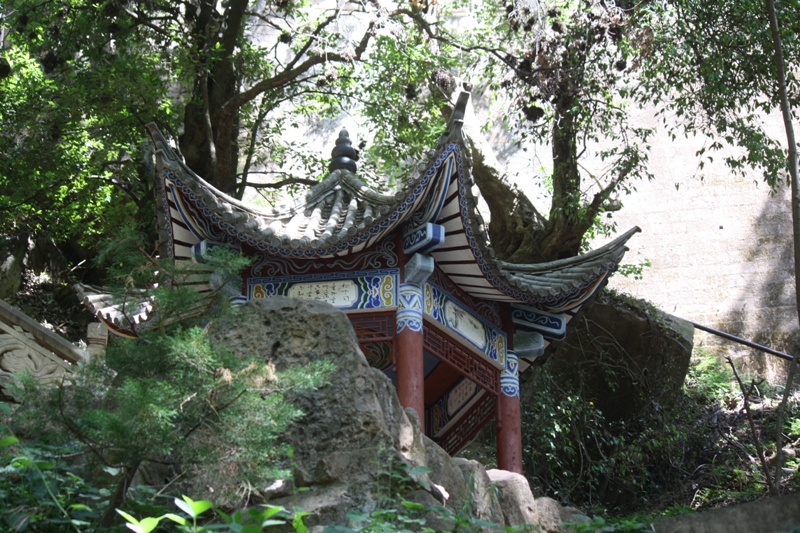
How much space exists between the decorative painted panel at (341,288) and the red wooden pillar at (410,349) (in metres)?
0.09

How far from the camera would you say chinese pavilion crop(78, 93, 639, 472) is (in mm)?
6961

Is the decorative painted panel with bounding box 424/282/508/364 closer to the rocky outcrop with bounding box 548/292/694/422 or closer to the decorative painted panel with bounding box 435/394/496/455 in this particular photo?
the decorative painted panel with bounding box 435/394/496/455

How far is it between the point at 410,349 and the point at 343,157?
2.05 m

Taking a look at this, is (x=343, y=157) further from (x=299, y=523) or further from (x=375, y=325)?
(x=299, y=523)

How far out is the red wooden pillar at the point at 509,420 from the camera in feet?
25.2

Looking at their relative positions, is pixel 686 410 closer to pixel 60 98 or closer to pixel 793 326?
pixel 793 326

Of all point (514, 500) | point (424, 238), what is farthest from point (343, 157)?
point (514, 500)

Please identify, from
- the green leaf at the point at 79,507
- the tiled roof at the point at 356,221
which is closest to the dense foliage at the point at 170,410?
the green leaf at the point at 79,507

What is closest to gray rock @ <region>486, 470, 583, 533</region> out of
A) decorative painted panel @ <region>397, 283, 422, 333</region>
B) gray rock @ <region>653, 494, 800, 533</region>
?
gray rock @ <region>653, 494, 800, 533</region>

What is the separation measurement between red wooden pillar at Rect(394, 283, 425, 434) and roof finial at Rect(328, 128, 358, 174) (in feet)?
5.01

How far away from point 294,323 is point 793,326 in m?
12.3

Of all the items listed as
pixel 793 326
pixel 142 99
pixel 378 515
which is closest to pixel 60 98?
pixel 142 99

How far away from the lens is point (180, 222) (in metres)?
7.31

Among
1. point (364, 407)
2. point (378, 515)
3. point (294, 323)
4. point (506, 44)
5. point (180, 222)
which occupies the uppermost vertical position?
point (506, 44)
